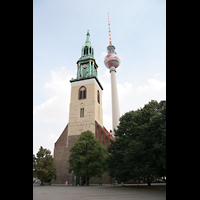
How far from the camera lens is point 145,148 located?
706 inches

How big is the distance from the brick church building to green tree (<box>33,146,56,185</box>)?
3660 millimetres

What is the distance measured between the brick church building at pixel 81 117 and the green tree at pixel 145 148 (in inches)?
502

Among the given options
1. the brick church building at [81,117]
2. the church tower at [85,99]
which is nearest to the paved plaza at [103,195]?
the brick church building at [81,117]

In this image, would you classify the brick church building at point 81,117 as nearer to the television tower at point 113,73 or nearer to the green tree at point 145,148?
the television tower at point 113,73

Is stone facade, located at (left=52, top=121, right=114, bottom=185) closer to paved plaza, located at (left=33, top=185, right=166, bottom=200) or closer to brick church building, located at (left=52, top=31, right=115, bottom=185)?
brick church building, located at (left=52, top=31, right=115, bottom=185)

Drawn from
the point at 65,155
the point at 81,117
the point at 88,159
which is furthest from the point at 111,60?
the point at 88,159

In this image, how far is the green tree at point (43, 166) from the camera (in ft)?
101

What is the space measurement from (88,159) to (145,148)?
1329cm

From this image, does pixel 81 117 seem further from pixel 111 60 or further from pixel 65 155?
pixel 111 60

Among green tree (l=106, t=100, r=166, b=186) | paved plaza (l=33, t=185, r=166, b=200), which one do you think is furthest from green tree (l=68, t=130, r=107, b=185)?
paved plaza (l=33, t=185, r=166, b=200)
